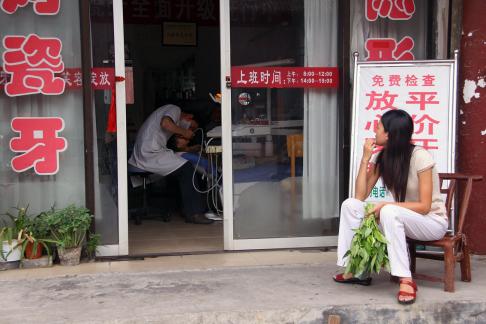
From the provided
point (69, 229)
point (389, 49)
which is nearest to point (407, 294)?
point (389, 49)

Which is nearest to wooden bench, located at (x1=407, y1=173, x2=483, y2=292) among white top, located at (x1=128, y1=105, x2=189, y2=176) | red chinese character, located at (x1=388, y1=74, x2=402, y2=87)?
red chinese character, located at (x1=388, y1=74, x2=402, y2=87)

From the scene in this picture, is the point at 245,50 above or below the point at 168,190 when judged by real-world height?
above

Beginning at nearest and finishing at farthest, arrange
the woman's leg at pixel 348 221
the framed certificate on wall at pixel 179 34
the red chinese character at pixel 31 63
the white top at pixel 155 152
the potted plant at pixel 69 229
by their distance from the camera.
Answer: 1. the woman's leg at pixel 348 221
2. the potted plant at pixel 69 229
3. the red chinese character at pixel 31 63
4. the white top at pixel 155 152
5. the framed certificate on wall at pixel 179 34

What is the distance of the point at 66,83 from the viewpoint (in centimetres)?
484

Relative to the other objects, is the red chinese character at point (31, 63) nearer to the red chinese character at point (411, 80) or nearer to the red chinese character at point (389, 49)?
the red chinese character at point (389, 49)

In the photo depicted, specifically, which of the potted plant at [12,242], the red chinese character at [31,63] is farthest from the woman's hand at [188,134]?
the potted plant at [12,242]

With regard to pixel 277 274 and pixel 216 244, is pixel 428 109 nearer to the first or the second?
pixel 277 274

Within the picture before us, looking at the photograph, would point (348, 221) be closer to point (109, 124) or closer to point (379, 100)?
point (379, 100)

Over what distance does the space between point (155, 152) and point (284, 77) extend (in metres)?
1.90

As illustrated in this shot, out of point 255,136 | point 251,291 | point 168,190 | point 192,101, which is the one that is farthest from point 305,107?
point 192,101

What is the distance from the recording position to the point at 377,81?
481 centimetres

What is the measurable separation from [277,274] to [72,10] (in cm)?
271

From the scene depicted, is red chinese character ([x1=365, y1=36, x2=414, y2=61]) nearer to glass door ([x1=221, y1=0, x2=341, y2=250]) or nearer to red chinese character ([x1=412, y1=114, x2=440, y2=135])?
glass door ([x1=221, y1=0, x2=341, y2=250])

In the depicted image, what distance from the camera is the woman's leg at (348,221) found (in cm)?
389
